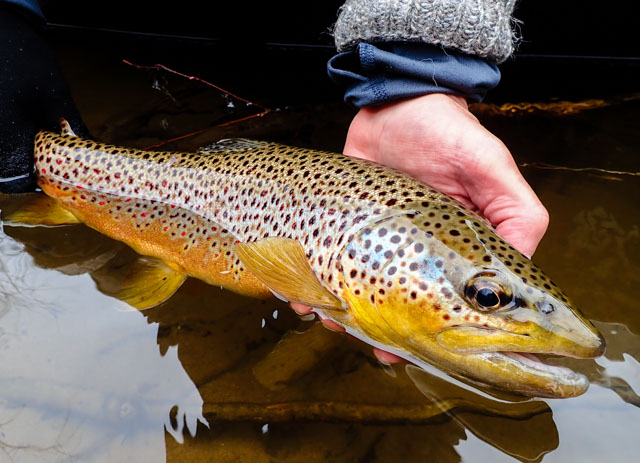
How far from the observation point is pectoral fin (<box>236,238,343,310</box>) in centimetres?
206

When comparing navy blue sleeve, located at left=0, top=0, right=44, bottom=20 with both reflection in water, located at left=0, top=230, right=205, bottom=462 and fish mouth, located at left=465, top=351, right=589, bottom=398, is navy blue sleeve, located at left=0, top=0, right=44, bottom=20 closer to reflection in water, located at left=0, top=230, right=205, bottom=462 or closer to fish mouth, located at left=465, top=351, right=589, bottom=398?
reflection in water, located at left=0, top=230, right=205, bottom=462

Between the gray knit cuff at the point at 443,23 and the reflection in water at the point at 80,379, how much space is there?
209cm

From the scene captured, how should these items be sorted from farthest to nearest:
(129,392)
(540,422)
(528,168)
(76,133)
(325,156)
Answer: (528,168), (76,133), (325,156), (129,392), (540,422)

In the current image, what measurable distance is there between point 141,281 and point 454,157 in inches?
73.1

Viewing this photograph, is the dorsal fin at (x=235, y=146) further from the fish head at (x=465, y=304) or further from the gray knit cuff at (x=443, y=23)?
the fish head at (x=465, y=304)

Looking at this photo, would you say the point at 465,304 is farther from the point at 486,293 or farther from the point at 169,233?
the point at 169,233

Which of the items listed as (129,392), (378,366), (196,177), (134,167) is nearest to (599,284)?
(378,366)

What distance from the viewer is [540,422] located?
2152mm

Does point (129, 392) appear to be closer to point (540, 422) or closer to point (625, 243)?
point (540, 422)

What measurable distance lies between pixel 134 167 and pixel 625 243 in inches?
122

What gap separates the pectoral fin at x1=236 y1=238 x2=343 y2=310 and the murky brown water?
0.55 m

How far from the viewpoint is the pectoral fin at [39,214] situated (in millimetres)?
3033

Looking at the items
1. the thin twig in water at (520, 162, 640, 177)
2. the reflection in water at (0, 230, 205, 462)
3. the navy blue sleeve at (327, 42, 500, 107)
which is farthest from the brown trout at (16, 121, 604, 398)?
the thin twig in water at (520, 162, 640, 177)

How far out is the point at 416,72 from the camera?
2617 millimetres
